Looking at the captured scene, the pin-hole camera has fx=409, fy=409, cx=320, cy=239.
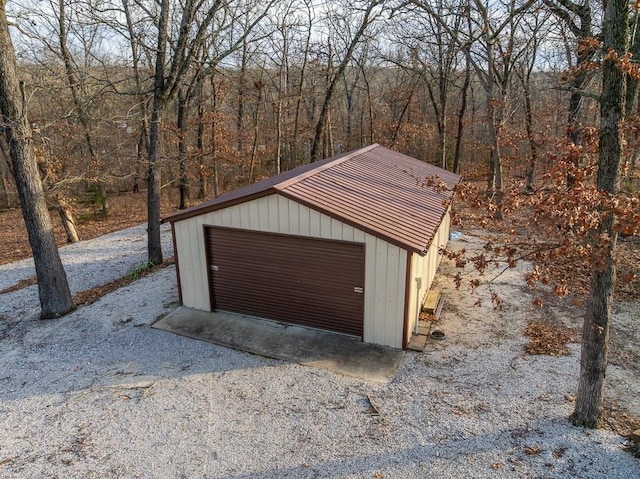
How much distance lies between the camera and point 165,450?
516 centimetres

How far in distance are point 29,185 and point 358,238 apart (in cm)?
687

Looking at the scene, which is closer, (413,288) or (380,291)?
(380,291)

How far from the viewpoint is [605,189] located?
4.48 m

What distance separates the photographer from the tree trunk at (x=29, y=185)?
7941 mm

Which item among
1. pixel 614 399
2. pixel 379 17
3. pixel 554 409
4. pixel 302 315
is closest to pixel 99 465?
pixel 302 315

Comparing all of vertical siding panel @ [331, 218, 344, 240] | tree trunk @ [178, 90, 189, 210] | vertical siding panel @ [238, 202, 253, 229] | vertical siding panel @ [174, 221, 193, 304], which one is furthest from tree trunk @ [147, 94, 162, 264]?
tree trunk @ [178, 90, 189, 210]

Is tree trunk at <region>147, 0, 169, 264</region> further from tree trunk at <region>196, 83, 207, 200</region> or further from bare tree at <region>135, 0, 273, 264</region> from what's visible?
tree trunk at <region>196, 83, 207, 200</region>

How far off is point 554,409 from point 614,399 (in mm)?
966

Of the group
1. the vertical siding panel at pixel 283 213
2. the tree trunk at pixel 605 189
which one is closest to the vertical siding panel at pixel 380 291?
the vertical siding panel at pixel 283 213

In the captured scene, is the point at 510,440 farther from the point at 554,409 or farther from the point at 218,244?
the point at 218,244

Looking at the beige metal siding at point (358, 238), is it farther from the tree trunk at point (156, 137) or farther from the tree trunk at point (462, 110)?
the tree trunk at point (462, 110)

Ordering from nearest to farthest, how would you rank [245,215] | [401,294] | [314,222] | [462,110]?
[401,294], [314,222], [245,215], [462,110]

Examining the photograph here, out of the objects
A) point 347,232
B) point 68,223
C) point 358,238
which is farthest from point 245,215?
point 68,223

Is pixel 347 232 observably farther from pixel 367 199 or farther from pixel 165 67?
pixel 165 67
